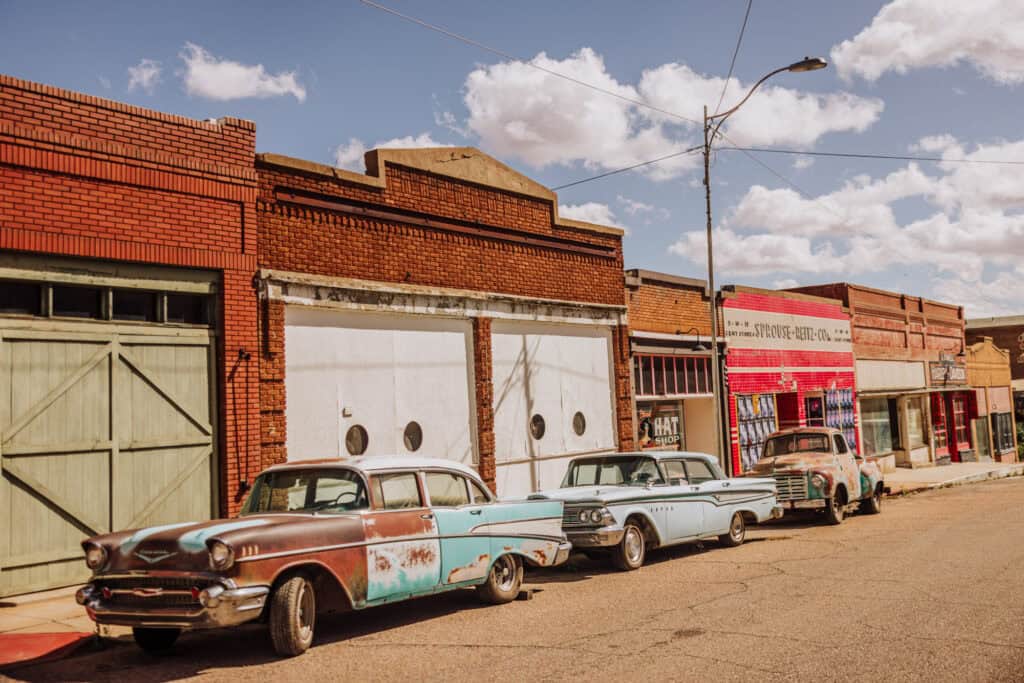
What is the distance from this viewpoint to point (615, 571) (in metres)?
12.4

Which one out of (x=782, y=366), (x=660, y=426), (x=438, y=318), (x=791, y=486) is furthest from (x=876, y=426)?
(x=438, y=318)

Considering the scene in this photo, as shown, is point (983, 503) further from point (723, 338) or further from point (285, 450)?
point (285, 450)

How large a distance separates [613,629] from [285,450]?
6.67m

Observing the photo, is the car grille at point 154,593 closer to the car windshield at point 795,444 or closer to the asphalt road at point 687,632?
the asphalt road at point 687,632

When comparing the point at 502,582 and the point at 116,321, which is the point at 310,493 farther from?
the point at 116,321

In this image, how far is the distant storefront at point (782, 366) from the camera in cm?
2619

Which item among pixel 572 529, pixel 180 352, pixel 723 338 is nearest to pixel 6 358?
pixel 180 352

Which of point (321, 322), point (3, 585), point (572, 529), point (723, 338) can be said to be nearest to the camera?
point (3, 585)

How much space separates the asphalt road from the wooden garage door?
3.00 m

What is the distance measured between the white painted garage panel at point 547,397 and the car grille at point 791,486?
13.9 feet

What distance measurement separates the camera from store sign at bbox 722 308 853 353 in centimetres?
2656

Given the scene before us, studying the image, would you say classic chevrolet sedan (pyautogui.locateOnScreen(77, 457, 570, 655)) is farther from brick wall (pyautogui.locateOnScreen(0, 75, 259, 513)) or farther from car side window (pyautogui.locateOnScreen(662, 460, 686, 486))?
brick wall (pyautogui.locateOnScreen(0, 75, 259, 513))

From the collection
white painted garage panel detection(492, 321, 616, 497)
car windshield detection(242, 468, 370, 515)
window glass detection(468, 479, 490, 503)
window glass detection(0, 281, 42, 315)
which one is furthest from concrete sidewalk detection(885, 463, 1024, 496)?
window glass detection(0, 281, 42, 315)

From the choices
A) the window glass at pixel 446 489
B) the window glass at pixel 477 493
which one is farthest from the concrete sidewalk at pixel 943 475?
the window glass at pixel 446 489
